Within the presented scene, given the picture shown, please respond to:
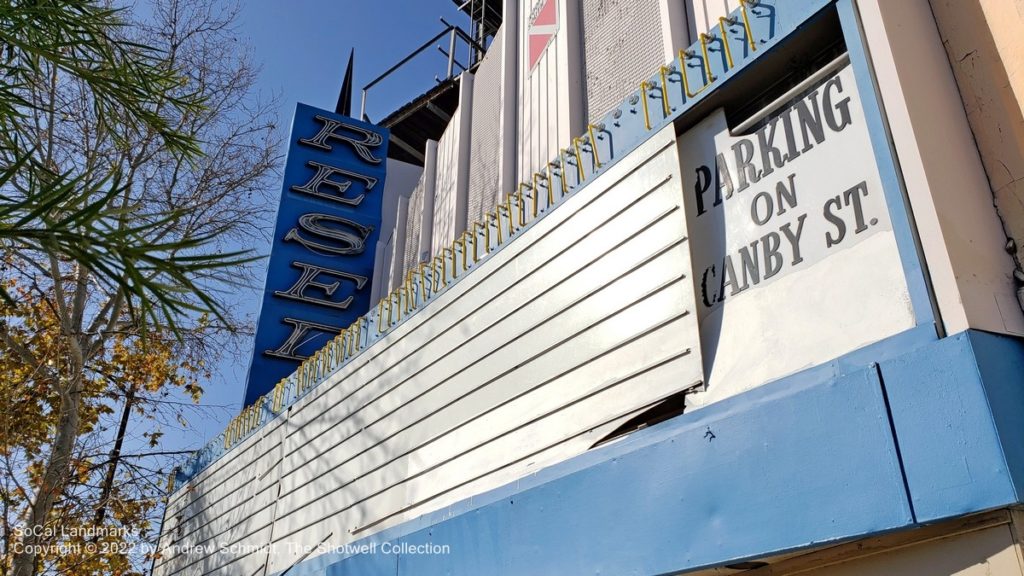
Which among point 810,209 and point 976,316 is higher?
point 810,209

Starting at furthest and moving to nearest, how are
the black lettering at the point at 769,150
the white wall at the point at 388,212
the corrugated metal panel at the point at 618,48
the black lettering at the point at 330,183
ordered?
the black lettering at the point at 330,183
the white wall at the point at 388,212
the corrugated metal panel at the point at 618,48
the black lettering at the point at 769,150

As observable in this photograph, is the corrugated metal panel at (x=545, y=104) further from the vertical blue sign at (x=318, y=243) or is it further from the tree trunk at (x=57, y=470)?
the vertical blue sign at (x=318, y=243)

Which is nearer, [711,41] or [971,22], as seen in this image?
[971,22]

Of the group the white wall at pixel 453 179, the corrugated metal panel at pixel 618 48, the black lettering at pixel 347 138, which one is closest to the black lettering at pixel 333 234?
the black lettering at pixel 347 138

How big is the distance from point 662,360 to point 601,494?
932 mm

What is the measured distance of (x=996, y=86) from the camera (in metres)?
4.00

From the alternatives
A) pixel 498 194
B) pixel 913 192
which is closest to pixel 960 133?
pixel 913 192

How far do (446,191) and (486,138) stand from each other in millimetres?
1309

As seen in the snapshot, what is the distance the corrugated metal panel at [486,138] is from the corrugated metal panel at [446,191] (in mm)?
379

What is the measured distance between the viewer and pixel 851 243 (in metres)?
3.97

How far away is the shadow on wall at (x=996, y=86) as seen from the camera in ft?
12.3

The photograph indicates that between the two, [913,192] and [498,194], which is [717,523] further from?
[498,194]

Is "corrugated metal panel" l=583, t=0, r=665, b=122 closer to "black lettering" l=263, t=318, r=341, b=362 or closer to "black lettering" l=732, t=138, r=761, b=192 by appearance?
"black lettering" l=732, t=138, r=761, b=192

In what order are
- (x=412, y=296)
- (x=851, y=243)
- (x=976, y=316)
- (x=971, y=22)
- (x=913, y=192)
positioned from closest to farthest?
(x=976, y=316) → (x=913, y=192) → (x=851, y=243) → (x=971, y=22) → (x=412, y=296)
